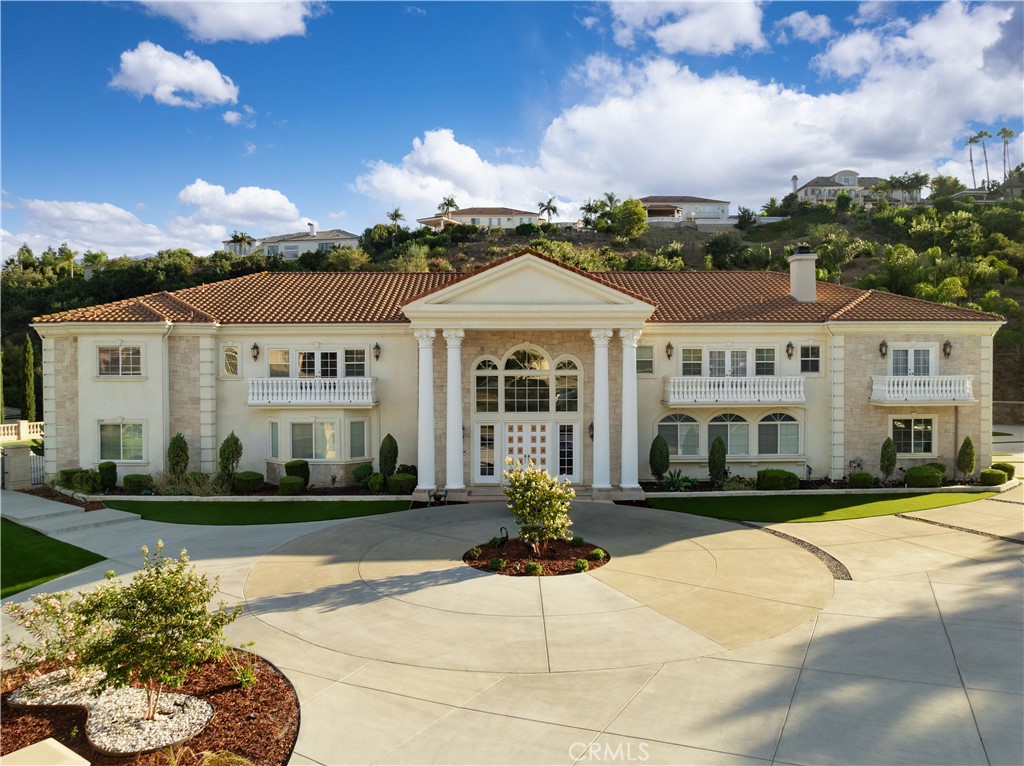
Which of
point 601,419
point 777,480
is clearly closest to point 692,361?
point 601,419

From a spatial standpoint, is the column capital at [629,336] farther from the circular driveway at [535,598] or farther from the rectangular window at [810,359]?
the rectangular window at [810,359]

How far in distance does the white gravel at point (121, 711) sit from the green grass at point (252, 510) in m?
10.3

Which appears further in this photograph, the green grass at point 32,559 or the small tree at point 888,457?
the small tree at point 888,457

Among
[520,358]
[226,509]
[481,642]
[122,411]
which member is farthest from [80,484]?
[481,642]

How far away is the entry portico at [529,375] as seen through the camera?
21.6 m

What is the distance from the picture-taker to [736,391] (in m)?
23.9

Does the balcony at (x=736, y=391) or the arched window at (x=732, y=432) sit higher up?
the balcony at (x=736, y=391)

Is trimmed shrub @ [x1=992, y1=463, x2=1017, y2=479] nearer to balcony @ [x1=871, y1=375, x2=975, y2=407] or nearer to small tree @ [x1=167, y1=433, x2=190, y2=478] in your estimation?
balcony @ [x1=871, y1=375, x2=975, y2=407]

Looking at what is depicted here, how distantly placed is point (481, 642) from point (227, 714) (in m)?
3.85

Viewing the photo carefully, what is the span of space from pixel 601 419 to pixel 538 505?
8.09 m

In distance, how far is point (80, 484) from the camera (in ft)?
74.0

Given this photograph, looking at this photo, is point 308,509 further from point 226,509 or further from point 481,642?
point 481,642

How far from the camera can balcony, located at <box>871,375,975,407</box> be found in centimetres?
2373

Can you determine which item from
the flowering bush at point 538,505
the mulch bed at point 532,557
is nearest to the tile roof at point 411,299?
the flowering bush at point 538,505
